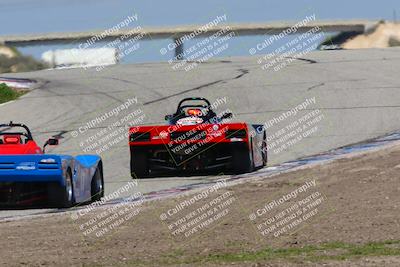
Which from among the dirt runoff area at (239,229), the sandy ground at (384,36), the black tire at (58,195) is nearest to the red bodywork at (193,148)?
the dirt runoff area at (239,229)

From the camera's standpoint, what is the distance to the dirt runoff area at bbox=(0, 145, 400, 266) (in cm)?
913

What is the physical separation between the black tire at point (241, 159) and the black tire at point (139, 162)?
1442 millimetres

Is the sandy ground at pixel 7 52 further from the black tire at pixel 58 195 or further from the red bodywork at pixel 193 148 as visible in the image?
the black tire at pixel 58 195

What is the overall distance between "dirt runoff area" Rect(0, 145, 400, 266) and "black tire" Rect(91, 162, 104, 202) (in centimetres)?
126

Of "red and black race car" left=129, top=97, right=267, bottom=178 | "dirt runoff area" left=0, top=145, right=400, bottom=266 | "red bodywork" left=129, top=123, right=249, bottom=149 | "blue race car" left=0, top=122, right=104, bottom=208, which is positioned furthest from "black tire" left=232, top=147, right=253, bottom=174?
"blue race car" left=0, top=122, right=104, bottom=208

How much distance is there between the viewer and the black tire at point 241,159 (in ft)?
55.4

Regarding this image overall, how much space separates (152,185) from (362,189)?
4655mm

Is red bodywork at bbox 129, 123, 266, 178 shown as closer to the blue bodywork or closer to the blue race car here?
the blue race car

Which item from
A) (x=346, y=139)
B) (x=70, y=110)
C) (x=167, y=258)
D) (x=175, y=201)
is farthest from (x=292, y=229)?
(x=70, y=110)

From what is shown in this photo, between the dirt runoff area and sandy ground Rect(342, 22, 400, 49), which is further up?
sandy ground Rect(342, 22, 400, 49)

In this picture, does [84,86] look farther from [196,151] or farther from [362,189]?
[362,189]

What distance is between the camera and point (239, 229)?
10.8m

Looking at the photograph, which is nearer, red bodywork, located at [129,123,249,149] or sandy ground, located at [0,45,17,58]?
red bodywork, located at [129,123,249,149]

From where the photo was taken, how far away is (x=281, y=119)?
25906 millimetres
